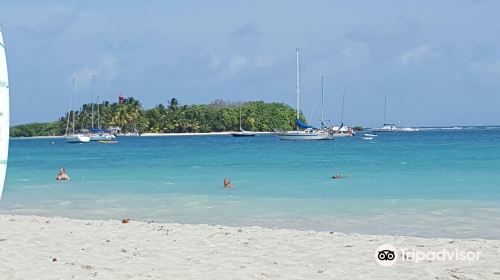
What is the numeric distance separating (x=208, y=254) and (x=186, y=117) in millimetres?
156291

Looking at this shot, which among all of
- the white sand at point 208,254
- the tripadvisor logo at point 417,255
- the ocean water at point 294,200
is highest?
the tripadvisor logo at point 417,255

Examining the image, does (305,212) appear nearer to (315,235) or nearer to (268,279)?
(315,235)

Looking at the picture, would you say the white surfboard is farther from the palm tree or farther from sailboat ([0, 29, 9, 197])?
the palm tree

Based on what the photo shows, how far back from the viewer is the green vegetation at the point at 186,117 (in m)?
149

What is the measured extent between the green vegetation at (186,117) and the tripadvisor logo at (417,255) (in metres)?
137

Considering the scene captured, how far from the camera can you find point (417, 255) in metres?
9.31

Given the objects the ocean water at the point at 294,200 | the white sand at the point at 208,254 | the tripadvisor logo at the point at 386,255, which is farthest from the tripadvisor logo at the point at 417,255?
the ocean water at the point at 294,200

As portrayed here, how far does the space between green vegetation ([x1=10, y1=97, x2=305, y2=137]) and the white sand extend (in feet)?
440

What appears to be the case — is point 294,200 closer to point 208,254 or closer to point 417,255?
point 208,254

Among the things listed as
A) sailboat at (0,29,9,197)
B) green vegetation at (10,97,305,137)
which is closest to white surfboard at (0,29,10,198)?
sailboat at (0,29,9,197)

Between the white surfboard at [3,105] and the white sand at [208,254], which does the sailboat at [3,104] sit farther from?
the white sand at [208,254]

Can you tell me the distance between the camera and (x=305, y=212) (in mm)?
16594

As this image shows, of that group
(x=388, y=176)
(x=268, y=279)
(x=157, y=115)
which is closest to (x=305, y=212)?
(x=268, y=279)

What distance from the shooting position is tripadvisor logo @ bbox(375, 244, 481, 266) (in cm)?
894
